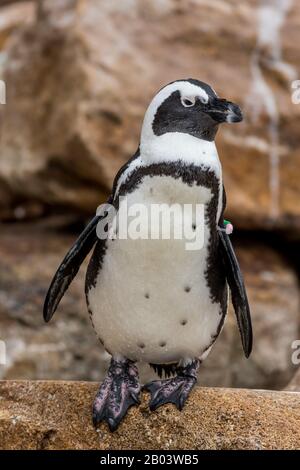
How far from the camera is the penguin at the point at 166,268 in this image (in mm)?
2604

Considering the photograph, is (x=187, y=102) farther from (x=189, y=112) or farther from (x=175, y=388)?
(x=175, y=388)

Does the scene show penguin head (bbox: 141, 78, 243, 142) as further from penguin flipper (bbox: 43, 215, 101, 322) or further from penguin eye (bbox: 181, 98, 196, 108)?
penguin flipper (bbox: 43, 215, 101, 322)

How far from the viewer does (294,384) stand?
11.4 feet

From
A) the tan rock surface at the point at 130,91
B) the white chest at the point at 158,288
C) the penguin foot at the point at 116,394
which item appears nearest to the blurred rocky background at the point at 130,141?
the tan rock surface at the point at 130,91

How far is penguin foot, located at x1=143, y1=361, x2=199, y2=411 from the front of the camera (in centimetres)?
273

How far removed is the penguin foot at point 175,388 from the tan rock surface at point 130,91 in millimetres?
2551

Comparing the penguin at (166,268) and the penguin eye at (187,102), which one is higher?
the penguin eye at (187,102)

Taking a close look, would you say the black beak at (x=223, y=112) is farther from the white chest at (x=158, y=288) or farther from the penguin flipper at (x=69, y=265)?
the penguin flipper at (x=69, y=265)

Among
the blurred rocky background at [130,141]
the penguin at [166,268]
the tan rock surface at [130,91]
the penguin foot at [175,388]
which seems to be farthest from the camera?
the tan rock surface at [130,91]

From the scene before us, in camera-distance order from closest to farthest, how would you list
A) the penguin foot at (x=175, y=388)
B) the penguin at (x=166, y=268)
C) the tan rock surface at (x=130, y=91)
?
the penguin at (x=166, y=268), the penguin foot at (x=175, y=388), the tan rock surface at (x=130, y=91)

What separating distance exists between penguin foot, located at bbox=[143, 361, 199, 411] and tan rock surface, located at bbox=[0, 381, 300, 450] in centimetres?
2
